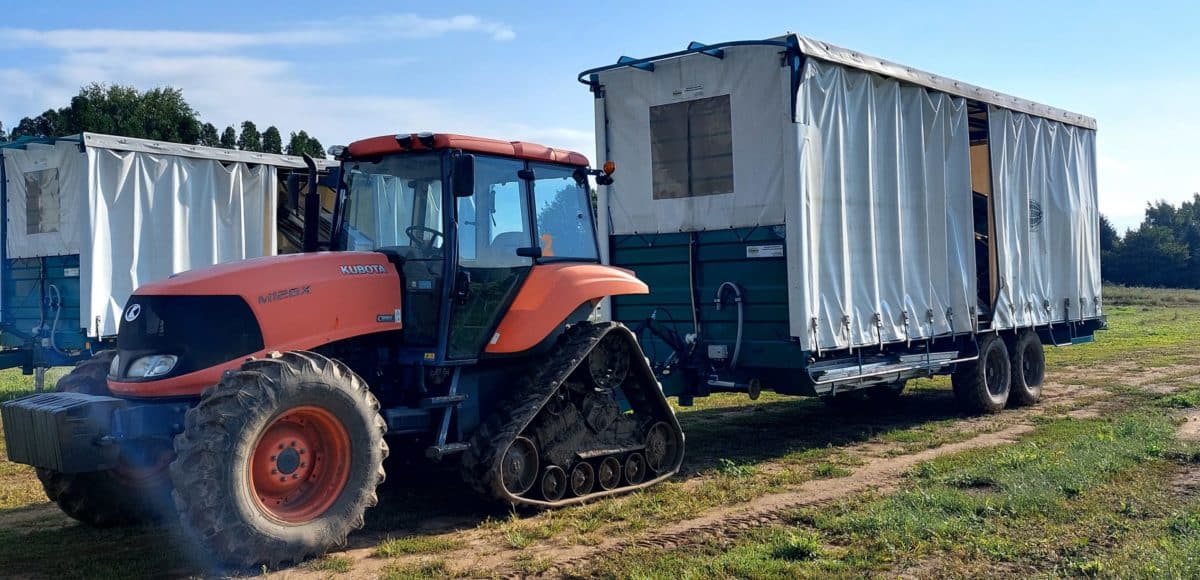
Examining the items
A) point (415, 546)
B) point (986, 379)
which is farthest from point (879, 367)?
point (415, 546)

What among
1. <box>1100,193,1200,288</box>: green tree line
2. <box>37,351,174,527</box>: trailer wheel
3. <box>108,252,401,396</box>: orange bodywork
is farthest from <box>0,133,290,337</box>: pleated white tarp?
<box>1100,193,1200,288</box>: green tree line

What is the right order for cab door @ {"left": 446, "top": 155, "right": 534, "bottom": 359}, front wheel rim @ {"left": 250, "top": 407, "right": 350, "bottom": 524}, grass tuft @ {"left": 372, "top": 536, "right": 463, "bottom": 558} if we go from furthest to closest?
cab door @ {"left": 446, "top": 155, "right": 534, "bottom": 359}
grass tuft @ {"left": 372, "top": 536, "right": 463, "bottom": 558}
front wheel rim @ {"left": 250, "top": 407, "right": 350, "bottom": 524}

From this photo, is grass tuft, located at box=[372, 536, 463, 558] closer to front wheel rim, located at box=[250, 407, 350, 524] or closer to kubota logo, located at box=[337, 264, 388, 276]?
front wheel rim, located at box=[250, 407, 350, 524]

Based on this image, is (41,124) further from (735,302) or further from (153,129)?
(735,302)

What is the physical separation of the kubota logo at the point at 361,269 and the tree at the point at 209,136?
2857 cm

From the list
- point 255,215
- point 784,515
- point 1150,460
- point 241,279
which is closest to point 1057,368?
point 1150,460

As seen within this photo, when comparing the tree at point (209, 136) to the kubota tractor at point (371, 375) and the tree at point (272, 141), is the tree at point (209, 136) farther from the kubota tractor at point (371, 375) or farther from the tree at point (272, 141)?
the kubota tractor at point (371, 375)

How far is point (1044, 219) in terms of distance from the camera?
43.8 ft

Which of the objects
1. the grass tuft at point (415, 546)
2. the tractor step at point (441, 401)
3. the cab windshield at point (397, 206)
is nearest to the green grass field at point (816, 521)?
the grass tuft at point (415, 546)

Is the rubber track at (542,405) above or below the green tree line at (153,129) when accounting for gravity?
below

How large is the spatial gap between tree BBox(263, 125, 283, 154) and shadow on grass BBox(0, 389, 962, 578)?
70.9 ft

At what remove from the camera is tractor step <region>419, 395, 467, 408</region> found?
6.74 meters

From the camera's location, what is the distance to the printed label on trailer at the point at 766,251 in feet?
29.8

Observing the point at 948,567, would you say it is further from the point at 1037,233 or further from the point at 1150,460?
the point at 1037,233
